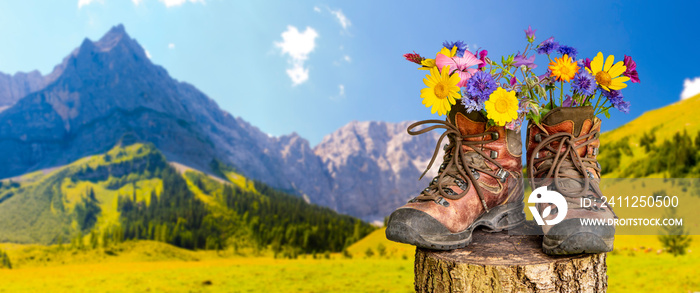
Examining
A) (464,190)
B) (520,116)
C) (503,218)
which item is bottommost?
(503,218)

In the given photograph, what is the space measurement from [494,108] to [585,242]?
1232mm

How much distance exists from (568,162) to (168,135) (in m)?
111

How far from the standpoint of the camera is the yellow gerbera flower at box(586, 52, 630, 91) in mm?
3514

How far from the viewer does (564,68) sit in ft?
11.5

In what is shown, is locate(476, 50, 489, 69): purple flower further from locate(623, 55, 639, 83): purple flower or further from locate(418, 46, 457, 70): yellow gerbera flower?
locate(623, 55, 639, 83): purple flower

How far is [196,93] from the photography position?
141 metres

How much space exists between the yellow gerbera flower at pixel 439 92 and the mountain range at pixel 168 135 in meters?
68.7

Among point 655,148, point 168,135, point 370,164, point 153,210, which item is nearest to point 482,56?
point 655,148

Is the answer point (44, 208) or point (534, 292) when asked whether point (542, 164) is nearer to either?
point (534, 292)

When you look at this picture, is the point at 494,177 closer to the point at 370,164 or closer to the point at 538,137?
the point at 538,137

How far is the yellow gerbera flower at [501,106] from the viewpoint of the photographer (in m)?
3.27

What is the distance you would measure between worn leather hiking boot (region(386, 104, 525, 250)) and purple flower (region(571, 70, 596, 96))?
66 centimetres

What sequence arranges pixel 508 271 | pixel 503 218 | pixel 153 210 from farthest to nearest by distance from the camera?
pixel 153 210, pixel 503 218, pixel 508 271

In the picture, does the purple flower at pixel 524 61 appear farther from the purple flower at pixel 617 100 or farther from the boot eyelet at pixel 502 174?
the boot eyelet at pixel 502 174
